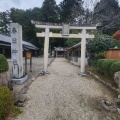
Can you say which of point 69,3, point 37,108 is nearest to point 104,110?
point 37,108

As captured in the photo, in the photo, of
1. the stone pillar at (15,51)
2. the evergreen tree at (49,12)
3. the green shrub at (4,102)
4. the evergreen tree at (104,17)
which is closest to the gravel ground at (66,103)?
the green shrub at (4,102)

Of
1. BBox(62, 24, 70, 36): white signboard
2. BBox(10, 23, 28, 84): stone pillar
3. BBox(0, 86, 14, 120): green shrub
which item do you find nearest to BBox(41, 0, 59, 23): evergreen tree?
BBox(62, 24, 70, 36): white signboard

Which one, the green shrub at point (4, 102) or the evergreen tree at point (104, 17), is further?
the evergreen tree at point (104, 17)

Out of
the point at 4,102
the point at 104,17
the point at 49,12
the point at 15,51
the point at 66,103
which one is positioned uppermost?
the point at 49,12

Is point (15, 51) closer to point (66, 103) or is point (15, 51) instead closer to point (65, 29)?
point (65, 29)

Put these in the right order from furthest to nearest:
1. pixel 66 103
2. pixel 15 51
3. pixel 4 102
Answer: pixel 15 51, pixel 66 103, pixel 4 102

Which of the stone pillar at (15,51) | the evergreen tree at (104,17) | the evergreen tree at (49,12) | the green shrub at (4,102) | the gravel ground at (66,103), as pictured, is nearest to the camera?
the green shrub at (4,102)

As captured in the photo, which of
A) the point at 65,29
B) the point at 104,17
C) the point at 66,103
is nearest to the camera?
the point at 66,103

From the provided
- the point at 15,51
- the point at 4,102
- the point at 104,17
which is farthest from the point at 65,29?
the point at 104,17

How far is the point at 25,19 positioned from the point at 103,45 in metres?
38.1

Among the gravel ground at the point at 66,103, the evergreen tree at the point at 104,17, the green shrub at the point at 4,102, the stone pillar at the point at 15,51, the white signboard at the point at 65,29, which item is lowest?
the gravel ground at the point at 66,103

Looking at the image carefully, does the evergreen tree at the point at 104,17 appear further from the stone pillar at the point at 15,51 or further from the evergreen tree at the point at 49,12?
the evergreen tree at the point at 49,12

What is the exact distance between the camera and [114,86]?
7.96 meters

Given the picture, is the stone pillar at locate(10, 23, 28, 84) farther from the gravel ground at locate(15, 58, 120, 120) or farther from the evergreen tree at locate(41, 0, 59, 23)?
the evergreen tree at locate(41, 0, 59, 23)
